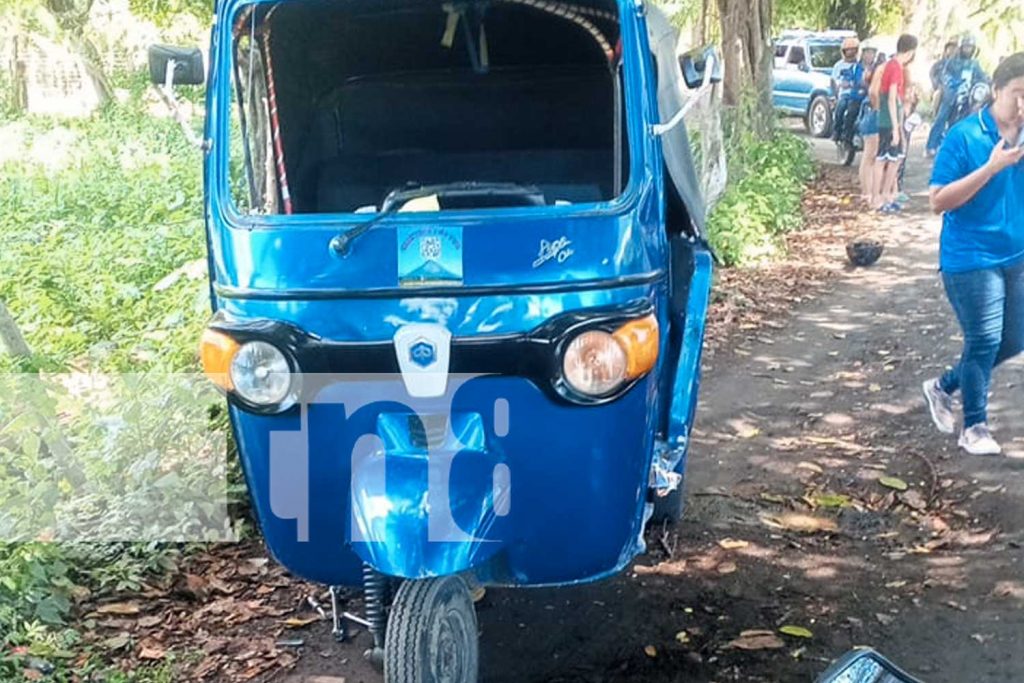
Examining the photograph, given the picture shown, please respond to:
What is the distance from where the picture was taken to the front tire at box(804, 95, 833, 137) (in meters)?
19.8

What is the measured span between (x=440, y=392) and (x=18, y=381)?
266cm

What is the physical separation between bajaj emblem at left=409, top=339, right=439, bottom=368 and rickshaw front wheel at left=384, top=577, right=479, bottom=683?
0.60 meters

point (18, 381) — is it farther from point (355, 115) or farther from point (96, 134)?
point (96, 134)

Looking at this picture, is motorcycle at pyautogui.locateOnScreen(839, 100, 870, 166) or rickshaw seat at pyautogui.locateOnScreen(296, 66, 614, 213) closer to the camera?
rickshaw seat at pyautogui.locateOnScreen(296, 66, 614, 213)

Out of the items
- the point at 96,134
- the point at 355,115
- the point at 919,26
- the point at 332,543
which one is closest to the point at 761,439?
the point at 355,115

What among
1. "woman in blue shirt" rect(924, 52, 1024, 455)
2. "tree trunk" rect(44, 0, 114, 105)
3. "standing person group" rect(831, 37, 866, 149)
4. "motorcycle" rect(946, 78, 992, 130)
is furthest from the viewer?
"tree trunk" rect(44, 0, 114, 105)

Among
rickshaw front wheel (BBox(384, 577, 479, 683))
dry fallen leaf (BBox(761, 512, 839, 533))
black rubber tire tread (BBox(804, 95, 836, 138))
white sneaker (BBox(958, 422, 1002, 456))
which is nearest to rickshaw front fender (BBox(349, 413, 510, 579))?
rickshaw front wheel (BBox(384, 577, 479, 683))

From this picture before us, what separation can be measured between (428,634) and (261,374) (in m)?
0.85

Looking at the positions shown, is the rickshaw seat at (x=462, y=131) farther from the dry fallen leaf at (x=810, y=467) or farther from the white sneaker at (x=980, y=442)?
the white sneaker at (x=980, y=442)

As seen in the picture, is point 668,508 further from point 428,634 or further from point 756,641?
point 428,634

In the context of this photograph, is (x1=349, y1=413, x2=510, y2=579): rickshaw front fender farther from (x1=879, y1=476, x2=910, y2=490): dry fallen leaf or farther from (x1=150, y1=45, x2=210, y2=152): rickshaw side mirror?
(x1=879, y1=476, x2=910, y2=490): dry fallen leaf

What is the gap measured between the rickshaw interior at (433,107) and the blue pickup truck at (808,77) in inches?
624

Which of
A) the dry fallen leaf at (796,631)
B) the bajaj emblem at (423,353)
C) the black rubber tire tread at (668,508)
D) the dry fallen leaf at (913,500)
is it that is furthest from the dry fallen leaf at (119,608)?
the dry fallen leaf at (913,500)

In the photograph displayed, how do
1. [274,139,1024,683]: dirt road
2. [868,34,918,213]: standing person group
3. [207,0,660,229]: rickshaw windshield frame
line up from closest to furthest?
1. [207,0,660,229]: rickshaw windshield frame
2. [274,139,1024,683]: dirt road
3. [868,34,918,213]: standing person group
